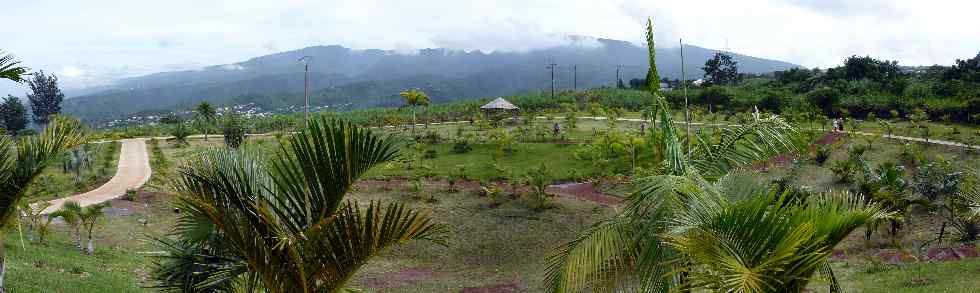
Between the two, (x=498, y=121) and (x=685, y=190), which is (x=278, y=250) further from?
(x=498, y=121)

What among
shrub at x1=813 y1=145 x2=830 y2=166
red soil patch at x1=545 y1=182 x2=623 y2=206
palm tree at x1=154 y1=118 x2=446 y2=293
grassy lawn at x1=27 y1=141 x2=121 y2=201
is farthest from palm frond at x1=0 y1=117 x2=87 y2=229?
shrub at x1=813 y1=145 x2=830 y2=166

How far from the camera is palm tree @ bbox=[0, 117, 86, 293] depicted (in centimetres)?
443

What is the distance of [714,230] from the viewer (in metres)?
3.21

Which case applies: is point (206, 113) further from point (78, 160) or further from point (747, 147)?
point (747, 147)

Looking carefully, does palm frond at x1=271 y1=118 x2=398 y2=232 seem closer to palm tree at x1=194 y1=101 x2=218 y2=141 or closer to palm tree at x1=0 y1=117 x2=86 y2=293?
palm tree at x1=0 y1=117 x2=86 y2=293

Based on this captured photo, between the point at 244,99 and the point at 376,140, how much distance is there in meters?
134

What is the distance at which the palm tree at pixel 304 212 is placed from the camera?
285 centimetres

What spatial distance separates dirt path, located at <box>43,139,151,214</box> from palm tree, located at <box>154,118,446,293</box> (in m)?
14.8

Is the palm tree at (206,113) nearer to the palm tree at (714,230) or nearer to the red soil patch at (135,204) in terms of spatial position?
the red soil patch at (135,204)

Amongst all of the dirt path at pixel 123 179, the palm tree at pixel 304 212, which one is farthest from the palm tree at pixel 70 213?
the palm tree at pixel 304 212

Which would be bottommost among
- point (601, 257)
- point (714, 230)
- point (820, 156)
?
point (820, 156)

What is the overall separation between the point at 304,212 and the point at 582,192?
51.9ft

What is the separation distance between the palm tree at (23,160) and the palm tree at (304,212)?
7.49 ft

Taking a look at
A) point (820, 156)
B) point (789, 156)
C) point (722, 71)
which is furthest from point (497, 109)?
point (722, 71)
